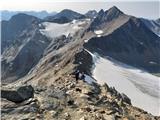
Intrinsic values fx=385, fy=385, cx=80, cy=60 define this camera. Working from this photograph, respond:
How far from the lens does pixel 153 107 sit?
10856cm

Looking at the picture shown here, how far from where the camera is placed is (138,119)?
4050 centimetres

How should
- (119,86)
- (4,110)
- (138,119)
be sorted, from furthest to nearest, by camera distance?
1. (119,86)
2. (138,119)
3. (4,110)

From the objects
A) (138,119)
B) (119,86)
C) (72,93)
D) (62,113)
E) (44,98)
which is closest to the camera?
(62,113)

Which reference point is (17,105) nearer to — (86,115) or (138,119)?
(86,115)

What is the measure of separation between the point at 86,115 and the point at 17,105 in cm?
609

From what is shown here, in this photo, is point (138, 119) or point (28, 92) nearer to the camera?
point (28, 92)

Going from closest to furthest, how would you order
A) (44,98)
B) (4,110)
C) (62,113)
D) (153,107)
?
A: (4,110)
(62,113)
(44,98)
(153,107)

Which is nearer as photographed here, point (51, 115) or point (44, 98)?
point (51, 115)

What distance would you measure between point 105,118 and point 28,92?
741 cm

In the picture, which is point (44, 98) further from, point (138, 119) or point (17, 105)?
point (138, 119)

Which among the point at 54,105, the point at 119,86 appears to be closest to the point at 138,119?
the point at 54,105

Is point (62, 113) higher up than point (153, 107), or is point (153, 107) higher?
point (62, 113)

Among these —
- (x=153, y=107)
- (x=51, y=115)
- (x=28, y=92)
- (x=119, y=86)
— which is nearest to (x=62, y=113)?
(x=51, y=115)

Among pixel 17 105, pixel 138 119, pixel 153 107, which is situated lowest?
pixel 153 107
